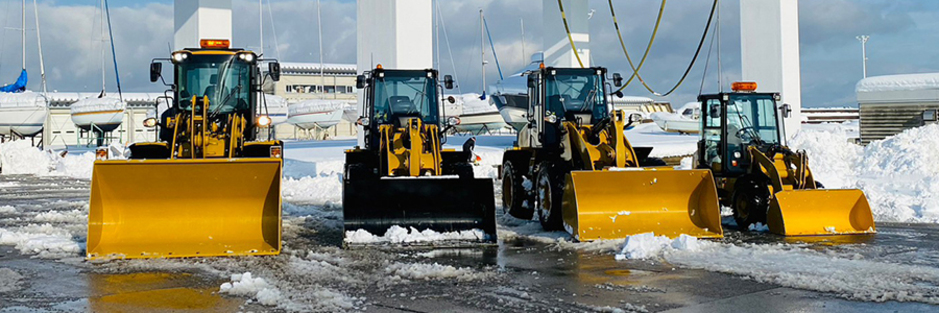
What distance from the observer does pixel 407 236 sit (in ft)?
30.7

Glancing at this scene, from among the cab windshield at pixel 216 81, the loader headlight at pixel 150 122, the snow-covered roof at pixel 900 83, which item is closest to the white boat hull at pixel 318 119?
the snow-covered roof at pixel 900 83

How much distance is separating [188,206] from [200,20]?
415 inches

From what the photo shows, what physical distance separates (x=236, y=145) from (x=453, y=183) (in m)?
3.48

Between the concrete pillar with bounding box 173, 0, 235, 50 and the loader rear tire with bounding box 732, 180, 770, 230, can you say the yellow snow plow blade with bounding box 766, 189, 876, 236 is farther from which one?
the concrete pillar with bounding box 173, 0, 235, 50

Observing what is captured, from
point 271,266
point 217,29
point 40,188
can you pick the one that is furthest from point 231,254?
point 40,188

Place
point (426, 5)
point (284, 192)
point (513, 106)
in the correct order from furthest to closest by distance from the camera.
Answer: point (513, 106)
point (284, 192)
point (426, 5)

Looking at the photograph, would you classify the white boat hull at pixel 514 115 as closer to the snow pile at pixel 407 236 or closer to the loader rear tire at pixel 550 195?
the loader rear tire at pixel 550 195

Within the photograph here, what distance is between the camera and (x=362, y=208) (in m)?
9.41

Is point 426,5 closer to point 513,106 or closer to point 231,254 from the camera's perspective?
point 231,254

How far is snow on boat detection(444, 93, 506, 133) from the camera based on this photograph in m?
51.0

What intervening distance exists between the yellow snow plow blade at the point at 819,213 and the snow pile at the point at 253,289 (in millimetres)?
6295

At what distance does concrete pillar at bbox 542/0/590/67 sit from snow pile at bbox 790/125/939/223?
5915mm

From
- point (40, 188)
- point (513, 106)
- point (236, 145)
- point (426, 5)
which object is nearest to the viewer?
point (236, 145)

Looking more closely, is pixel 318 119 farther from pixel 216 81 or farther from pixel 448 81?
pixel 448 81
